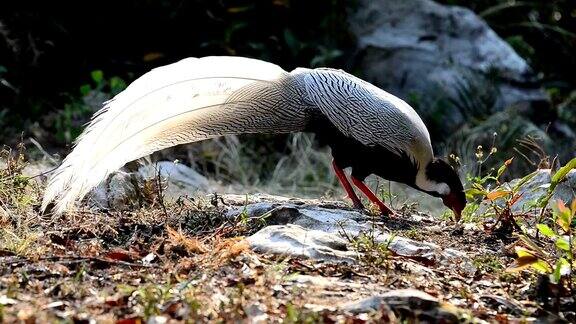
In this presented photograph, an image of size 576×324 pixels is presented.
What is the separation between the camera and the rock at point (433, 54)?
33.0 feet

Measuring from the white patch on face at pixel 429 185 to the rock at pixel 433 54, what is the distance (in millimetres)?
4449

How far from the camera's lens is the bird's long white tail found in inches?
174

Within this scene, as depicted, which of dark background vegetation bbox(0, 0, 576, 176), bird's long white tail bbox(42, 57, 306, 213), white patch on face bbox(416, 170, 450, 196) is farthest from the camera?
dark background vegetation bbox(0, 0, 576, 176)

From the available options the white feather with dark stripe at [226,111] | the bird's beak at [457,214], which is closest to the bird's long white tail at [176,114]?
the white feather with dark stripe at [226,111]

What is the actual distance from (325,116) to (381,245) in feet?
4.37

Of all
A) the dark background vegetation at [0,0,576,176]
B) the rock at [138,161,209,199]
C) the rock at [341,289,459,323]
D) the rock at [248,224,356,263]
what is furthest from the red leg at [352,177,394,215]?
the dark background vegetation at [0,0,576,176]

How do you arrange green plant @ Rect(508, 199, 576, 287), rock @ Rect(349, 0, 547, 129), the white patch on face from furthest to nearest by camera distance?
rock @ Rect(349, 0, 547, 129) → the white patch on face → green plant @ Rect(508, 199, 576, 287)

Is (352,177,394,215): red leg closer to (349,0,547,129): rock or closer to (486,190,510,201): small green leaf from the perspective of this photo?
(486,190,510,201): small green leaf

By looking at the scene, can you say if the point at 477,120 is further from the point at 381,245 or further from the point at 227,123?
the point at 381,245

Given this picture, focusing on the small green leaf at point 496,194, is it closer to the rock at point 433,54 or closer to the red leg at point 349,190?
the red leg at point 349,190

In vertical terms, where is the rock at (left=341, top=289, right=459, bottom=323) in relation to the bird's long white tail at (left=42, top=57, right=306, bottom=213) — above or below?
below

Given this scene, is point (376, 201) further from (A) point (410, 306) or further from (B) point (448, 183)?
(A) point (410, 306)

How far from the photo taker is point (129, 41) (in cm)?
999

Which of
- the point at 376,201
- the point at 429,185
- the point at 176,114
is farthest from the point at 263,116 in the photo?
the point at 429,185
